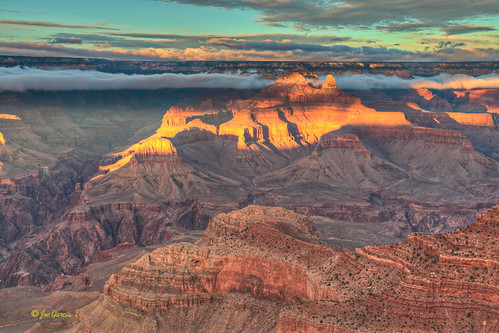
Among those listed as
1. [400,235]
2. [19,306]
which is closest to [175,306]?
[19,306]

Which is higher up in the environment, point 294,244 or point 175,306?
point 294,244

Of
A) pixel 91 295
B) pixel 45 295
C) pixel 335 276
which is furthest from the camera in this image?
pixel 45 295

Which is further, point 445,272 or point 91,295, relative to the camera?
point 91,295

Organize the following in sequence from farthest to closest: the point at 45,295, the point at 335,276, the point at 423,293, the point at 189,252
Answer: the point at 45,295, the point at 189,252, the point at 335,276, the point at 423,293

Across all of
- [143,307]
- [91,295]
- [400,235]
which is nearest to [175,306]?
[143,307]

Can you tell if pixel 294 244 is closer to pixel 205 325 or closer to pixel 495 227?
pixel 205 325

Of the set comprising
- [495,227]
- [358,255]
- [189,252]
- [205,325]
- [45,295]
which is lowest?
[45,295]
